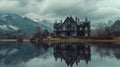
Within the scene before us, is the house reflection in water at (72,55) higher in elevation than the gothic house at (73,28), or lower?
lower

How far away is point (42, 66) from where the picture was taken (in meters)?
30.5

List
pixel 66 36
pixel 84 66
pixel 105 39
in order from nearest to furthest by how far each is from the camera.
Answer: pixel 84 66 → pixel 105 39 → pixel 66 36

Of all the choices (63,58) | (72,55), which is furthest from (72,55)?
(63,58)

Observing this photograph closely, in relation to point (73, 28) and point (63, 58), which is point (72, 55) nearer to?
point (63, 58)

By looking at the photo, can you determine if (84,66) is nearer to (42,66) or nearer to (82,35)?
(42,66)

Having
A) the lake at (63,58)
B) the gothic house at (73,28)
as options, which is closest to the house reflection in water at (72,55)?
the lake at (63,58)

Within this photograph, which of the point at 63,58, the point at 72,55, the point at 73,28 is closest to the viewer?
the point at 63,58

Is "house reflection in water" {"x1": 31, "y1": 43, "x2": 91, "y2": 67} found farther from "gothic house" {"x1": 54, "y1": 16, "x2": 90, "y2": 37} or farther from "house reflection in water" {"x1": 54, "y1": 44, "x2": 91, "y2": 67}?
"gothic house" {"x1": 54, "y1": 16, "x2": 90, "y2": 37}

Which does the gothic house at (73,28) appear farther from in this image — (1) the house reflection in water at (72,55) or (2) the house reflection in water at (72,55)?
(1) the house reflection in water at (72,55)

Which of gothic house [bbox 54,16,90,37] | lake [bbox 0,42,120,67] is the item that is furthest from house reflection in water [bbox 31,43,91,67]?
gothic house [bbox 54,16,90,37]

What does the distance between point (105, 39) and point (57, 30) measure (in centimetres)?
2765

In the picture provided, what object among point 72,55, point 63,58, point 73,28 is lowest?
point 63,58

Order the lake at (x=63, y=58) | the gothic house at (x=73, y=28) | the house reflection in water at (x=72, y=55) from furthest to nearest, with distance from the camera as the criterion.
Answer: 1. the gothic house at (x=73, y=28)
2. the house reflection in water at (x=72, y=55)
3. the lake at (x=63, y=58)

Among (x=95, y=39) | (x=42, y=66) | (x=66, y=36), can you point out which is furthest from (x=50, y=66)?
(x=66, y=36)
